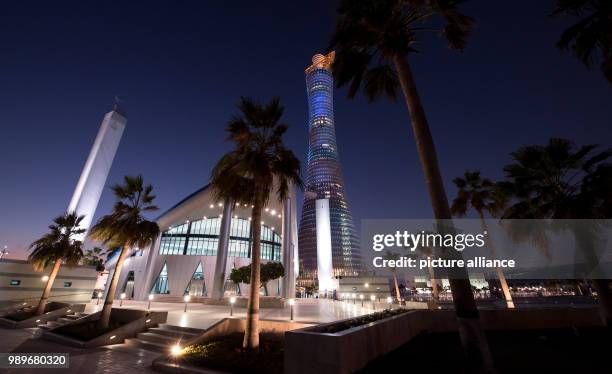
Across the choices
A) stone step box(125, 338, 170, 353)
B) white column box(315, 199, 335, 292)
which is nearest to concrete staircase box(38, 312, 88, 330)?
stone step box(125, 338, 170, 353)

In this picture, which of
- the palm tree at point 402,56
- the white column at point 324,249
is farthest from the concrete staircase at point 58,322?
the white column at point 324,249

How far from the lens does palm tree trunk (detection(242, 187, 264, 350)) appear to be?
336 inches

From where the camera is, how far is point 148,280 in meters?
41.1

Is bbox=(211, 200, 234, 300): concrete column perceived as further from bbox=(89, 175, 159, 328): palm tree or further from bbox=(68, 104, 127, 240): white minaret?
bbox=(68, 104, 127, 240): white minaret

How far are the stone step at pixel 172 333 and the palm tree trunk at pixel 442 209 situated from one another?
9.70 meters

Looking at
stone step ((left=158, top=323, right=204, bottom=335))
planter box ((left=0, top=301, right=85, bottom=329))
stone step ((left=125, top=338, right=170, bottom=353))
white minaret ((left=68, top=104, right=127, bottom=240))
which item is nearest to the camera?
stone step ((left=125, top=338, right=170, bottom=353))

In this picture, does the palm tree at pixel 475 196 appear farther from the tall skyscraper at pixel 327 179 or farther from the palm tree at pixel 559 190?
the tall skyscraper at pixel 327 179

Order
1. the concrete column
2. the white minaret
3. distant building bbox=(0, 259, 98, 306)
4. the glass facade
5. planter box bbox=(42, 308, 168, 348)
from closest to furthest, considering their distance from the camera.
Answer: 1. planter box bbox=(42, 308, 168, 348)
2. distant building bbox=(0, 259, 98, 306)
3. the concrete column
4. the glass facade
5. the white minaret

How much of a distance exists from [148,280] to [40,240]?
22.7 metres

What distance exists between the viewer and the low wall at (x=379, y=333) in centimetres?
540

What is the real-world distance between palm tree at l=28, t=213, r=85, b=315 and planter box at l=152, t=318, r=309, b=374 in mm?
18047

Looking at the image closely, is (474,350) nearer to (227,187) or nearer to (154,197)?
(227,187)

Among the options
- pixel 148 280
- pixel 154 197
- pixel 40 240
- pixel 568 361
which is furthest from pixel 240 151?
pixel 148 280

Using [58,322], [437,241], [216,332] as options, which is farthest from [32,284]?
[437,241]
